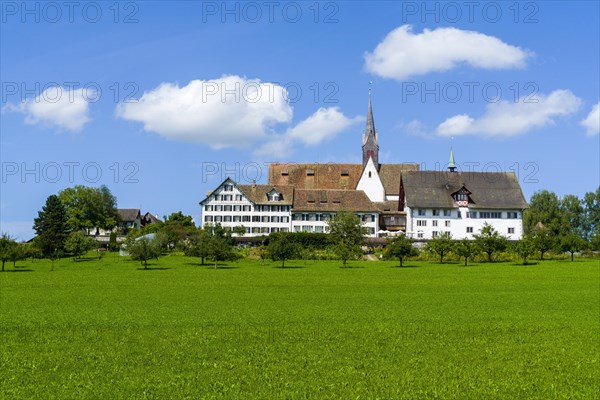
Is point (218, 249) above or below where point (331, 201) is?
below

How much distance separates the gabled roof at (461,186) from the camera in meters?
119

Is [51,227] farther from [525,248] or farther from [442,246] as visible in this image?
[525,248]

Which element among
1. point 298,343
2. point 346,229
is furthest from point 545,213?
point 298,343

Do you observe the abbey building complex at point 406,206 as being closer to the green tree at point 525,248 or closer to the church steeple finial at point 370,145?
the church steeple finial at point 370,145

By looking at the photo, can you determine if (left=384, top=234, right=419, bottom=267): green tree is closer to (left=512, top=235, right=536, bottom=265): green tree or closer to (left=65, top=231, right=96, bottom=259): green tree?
(left=512, top=235, right=536, bottom=265): green tree

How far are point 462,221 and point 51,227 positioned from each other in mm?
68446

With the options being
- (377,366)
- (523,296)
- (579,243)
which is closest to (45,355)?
(377,366)

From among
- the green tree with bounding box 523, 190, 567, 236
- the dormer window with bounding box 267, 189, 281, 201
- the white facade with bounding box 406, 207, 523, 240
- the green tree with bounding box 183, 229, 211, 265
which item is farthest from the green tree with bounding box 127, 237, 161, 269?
the green tree with bounding box 523, 190, 567, 236

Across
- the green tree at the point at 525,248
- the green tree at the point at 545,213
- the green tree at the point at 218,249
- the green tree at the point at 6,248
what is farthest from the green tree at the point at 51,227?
the green tree at the point at 545,213

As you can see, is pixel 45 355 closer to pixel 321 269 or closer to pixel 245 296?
pixel 245 296

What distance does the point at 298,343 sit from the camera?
24109 millimetres

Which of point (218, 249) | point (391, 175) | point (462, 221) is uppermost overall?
point (391, 175)

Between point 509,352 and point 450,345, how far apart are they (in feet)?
6.64

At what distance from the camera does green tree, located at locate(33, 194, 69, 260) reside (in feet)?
339
